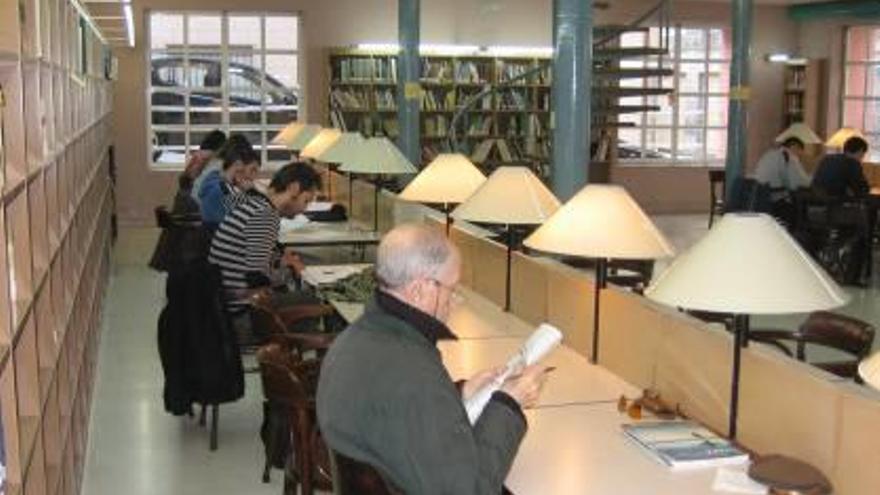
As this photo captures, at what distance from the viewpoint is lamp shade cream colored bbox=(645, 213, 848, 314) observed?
2.51 m

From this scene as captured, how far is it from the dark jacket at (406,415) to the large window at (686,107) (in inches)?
518

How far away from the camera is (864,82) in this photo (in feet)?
51.0

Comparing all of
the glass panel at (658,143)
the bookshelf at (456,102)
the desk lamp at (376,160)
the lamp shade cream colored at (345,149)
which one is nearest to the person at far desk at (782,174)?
the bookshelf at (456,102)

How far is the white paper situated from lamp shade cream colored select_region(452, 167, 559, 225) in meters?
1.47

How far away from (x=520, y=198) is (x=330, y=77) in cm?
968

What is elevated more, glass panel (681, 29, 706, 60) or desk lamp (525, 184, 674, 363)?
glass panel (681, 29, 706, 60)

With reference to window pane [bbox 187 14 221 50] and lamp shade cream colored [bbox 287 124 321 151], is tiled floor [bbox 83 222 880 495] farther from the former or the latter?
window pane [bbox 187 14 221 50]

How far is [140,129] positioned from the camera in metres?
13.0

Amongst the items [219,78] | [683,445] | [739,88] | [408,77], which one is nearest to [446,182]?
[683,445]

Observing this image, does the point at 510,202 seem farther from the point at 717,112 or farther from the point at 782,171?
the point at 717,112

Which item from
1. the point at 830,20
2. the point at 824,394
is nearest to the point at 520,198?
the point at 824,394

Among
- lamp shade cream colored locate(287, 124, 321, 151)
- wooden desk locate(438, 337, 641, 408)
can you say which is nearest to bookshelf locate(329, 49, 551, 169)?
lamp shade cream colored locate(287, 124, 321, 151)

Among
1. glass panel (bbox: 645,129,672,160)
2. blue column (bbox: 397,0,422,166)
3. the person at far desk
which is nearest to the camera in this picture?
blue column (bbox: 397,0,422,166)

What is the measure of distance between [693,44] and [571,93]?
1042 centimetres
